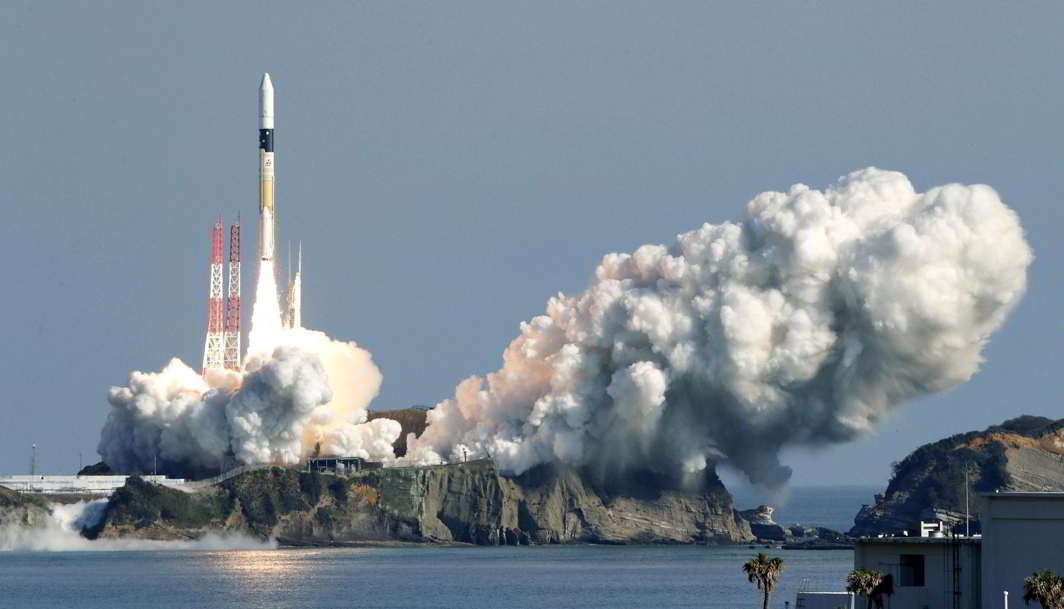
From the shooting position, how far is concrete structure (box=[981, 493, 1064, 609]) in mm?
53094

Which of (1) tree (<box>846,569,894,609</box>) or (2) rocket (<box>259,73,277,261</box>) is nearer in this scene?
(1) tree (<box>846,569,894,609</box>)

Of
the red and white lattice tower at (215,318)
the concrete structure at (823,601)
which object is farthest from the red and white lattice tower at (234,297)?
the concrete structure at (823,601)

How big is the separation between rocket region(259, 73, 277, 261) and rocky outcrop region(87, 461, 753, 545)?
19325 mm

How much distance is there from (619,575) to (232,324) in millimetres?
50189

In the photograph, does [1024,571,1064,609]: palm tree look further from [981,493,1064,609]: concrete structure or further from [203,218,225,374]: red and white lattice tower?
[203,218,225,374]: red and white lattice tower

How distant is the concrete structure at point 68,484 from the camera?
190375 mm

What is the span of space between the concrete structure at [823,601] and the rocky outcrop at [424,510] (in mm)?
125959

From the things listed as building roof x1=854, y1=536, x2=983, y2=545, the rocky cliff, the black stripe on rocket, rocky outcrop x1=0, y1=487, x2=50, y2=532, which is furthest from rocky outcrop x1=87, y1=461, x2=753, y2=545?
building roof x1=854, y1=536, x2=983, y2=545

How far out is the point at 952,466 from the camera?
194500 millimetres

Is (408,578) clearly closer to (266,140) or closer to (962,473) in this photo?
(266,140)

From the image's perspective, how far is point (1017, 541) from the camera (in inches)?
2137

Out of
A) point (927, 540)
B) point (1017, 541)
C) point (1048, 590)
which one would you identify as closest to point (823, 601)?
point (927, 540)

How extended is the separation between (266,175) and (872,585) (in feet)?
399

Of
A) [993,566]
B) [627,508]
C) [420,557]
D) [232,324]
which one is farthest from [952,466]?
[993,566]
